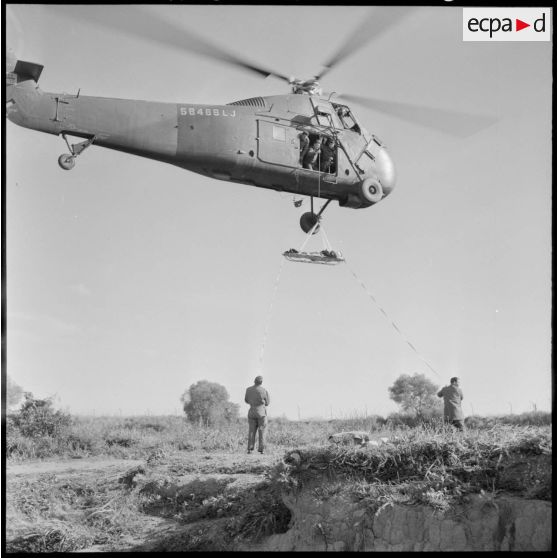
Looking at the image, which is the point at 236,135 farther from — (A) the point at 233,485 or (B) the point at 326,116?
(A) the point at 233,485

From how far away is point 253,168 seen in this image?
14055 mm

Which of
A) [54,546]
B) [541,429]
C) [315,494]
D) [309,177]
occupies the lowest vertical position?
[54,546]

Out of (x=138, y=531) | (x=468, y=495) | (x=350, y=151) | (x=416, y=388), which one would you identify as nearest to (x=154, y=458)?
(x=138, y=531)

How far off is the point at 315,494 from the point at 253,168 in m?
6.69

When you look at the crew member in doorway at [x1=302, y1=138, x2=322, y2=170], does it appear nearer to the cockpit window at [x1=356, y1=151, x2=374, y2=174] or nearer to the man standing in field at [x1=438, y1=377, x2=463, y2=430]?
the cockpit window at [x1=356, y1=151, x2=374, y2=174]

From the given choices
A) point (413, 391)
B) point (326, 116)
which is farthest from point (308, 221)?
point (413, 391)

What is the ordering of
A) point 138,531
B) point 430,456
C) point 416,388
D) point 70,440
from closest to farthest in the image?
point 430,456, point 138,531, point 70,440, point 416,388

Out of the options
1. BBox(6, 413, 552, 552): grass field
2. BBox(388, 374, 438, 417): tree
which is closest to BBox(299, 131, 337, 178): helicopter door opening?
BBox(6, 413, 552, 552): grass field

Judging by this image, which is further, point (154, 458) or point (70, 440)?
point (70, 440)

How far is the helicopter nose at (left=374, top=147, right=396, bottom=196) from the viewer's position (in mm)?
15609

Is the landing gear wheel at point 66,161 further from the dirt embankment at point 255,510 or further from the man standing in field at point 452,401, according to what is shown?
the man standing in field at point 452,401

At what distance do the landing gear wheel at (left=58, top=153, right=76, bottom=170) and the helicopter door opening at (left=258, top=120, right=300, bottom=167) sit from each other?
11.9ft

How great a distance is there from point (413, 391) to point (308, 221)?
1093cm

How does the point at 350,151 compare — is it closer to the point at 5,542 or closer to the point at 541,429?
the point at 541,429
